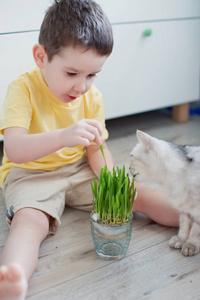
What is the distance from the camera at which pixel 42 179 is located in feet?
3.38

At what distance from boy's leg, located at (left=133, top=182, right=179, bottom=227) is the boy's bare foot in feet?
1.51

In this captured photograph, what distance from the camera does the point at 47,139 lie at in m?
0.83

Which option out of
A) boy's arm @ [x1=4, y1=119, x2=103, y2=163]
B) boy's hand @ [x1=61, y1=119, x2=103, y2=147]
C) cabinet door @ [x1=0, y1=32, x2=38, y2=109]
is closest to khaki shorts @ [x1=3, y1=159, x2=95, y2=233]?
boy's arm @ [x1=4, y1=119, x2=103, y2=163]

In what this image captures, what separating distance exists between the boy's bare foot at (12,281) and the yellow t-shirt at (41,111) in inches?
14.8

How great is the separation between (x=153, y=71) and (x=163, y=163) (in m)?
0.98

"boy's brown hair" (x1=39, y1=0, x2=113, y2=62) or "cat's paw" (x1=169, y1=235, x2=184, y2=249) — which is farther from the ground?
"boy's brown hair" (x1=39, y1=0, x2=113, y2=62)

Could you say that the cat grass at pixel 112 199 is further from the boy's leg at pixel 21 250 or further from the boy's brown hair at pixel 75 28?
the boy's brown hair at pixel 75 28

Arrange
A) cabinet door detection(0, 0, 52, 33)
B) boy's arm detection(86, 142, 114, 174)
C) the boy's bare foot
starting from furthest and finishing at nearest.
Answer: cabinet door detection(0, 0, 52, 33) → boy's arm detection(86, 142, 114, 174) → the boy's bare foot

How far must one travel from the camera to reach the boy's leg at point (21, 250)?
64cm

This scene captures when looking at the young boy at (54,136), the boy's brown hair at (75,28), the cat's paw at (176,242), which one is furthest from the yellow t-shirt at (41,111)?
the cat's paw at (176,242)

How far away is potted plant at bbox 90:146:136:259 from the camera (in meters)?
0.81

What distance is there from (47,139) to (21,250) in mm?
246

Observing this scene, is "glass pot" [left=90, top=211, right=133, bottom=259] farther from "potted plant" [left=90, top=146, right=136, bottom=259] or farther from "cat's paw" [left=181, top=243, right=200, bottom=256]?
"cat's paw" [left=181, top=243, right=200, bottom=256]

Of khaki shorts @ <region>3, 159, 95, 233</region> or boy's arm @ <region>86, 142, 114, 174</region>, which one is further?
boy's arm @ <region>86, 142, 114, 174</region>
